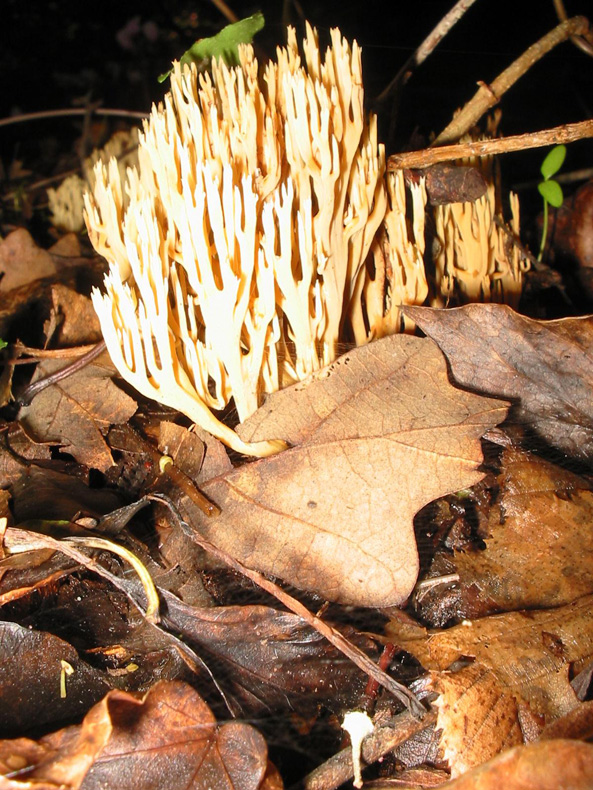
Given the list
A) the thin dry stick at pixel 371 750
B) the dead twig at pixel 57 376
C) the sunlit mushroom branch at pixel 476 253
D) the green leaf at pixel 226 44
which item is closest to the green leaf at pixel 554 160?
the sunlit mushroom branch at pixel 476 253

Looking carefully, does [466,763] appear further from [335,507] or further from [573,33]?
[573,33]

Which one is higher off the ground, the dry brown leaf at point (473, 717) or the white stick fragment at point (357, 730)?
the white stick fragment at point (357, 730)

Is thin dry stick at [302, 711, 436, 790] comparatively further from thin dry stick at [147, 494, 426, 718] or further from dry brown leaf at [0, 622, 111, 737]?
dry brown leaf at [0, 622, 111, 737]

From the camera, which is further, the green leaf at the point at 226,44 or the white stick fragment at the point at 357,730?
the green leaf at the point at 226,44

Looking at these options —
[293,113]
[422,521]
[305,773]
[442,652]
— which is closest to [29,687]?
[305,773]

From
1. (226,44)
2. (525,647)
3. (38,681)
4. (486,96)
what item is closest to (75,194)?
(226,44)

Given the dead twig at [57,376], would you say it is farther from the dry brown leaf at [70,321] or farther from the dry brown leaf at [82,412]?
the dry brown leaf at [70,321]
